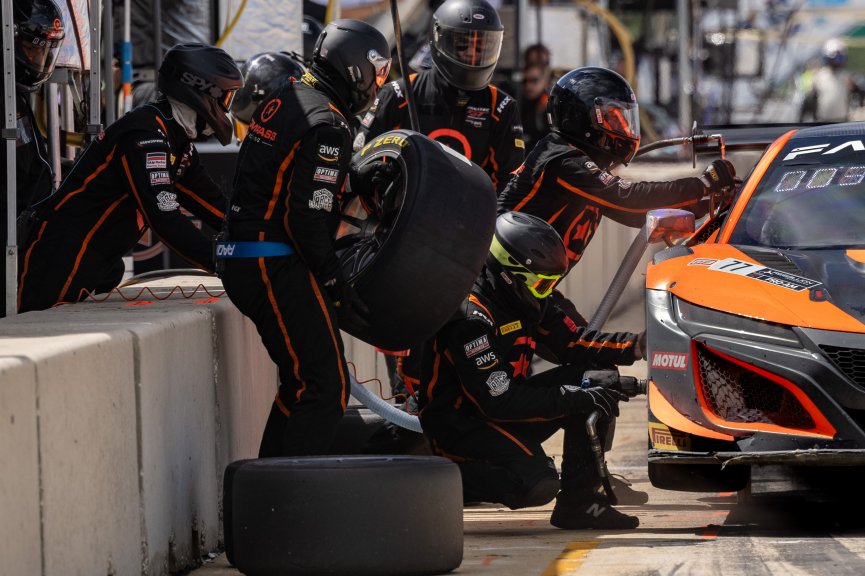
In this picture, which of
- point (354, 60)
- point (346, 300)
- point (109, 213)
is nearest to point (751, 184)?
point (354, 60)

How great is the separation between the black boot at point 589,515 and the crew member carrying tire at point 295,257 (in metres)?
1.07

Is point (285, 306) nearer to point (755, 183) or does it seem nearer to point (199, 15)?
point (755, 183)

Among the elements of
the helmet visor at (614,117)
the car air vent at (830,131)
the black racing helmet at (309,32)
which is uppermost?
the black racing helmet at (309,32)

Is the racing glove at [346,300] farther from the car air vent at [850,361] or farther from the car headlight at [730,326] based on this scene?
the car air vent at [850,361]

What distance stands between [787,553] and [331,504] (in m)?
1.63

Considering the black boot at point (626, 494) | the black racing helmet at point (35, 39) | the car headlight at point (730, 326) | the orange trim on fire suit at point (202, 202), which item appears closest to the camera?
the car headlight at point (730, 326)

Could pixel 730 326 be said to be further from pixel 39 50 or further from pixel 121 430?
pixel 39 50

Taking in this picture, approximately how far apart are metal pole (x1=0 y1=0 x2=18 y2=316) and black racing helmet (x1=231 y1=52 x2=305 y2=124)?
11.0 feet

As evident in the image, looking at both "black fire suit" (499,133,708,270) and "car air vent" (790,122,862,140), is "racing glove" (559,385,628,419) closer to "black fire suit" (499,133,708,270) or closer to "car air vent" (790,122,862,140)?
"black fire suit" (499,133,708,270)

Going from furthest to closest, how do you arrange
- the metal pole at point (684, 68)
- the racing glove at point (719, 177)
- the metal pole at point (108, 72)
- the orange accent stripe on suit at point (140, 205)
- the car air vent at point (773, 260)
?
the metal pole at point (684, 68), the metal pole at point (108, 72), the racing glove at point (719, 177), the orange accent stripe on suit at point (140, 205), the car air vent at point (773, 260)

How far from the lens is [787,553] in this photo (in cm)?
549

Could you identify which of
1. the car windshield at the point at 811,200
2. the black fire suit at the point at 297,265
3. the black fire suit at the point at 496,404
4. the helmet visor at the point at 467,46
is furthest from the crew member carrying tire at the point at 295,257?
the helmet visor at the point at 467,46

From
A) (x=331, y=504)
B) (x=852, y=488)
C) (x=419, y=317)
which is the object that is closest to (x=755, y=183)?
(x=852, y=488)

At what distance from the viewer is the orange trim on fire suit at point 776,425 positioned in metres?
5.74
